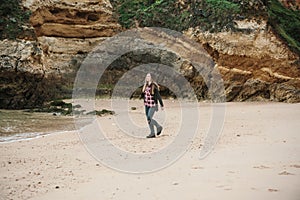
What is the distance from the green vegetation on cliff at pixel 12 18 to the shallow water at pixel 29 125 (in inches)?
163

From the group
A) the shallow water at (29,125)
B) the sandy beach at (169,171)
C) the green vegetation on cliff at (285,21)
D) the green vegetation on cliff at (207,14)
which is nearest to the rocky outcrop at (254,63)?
the green vegetation on cliff at (207,14)

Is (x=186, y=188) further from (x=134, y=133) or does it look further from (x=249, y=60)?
(x=249, y=60)

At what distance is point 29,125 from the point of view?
9984 millimetres

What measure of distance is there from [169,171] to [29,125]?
6280mm

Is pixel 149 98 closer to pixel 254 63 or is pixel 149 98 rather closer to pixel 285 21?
pixel 254 63

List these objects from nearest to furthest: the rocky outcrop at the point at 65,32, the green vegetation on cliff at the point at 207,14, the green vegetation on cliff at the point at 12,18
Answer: the green vegetation on cliff at the point at 12,18, the green vegetation on cliff at the point at 207,14, the rocky outcrop at the point at 65,32

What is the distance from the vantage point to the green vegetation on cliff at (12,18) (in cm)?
1507

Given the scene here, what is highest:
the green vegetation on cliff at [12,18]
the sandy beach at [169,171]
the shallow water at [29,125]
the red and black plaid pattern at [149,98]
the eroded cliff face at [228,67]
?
the green vegetation on cliff at [12,18]

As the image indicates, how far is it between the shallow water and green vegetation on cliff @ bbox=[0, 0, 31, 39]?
13.6ft

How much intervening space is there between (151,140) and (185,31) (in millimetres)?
10203

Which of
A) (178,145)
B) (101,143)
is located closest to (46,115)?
(101,143)

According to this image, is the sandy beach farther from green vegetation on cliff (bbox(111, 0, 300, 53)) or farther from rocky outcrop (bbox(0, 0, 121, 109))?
rocky outcrop (bbox(0, 0, 121, 109))

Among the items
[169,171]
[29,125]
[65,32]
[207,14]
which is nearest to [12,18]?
[65,32]

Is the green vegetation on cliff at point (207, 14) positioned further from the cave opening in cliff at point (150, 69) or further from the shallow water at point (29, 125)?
the shallow water at point (29, 125)
